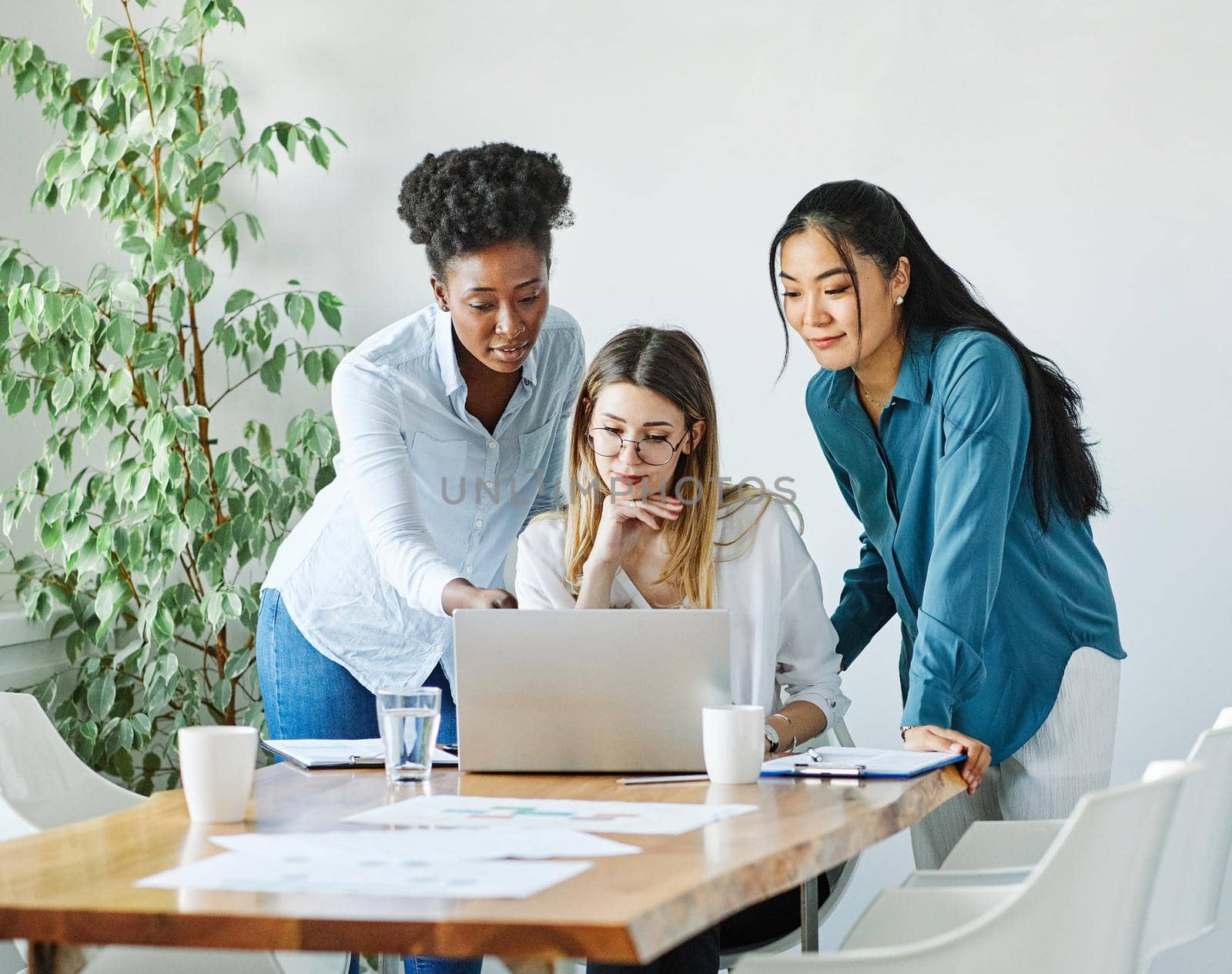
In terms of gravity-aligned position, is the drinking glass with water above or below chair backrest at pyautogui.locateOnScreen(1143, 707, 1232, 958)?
above

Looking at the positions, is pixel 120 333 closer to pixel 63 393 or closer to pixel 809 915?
pixel 63 393

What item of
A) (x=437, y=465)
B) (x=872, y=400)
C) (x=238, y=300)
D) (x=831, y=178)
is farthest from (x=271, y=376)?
(x=872, y=400)

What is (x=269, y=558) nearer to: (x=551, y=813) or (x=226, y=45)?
(x=226, y=45)

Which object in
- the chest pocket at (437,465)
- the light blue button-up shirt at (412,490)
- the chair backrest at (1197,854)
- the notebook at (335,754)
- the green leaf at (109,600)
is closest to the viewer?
the chair backrest at (1197,854)

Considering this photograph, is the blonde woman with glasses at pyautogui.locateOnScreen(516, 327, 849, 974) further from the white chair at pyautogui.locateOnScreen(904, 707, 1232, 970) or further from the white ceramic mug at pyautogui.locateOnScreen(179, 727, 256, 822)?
the white ceramic mug at pyautogui.locateOnScreen(179, 727, 256, 822)

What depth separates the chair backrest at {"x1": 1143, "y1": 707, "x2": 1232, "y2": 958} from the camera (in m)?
1.46

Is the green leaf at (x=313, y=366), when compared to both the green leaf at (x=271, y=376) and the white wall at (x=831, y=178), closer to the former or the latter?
the green leaf at (x=271, y=376)

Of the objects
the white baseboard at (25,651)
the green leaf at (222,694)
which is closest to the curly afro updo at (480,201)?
the green leaf at (222,694)

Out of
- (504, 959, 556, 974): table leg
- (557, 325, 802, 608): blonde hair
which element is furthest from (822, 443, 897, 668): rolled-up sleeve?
(504, 959, 556, 974): table leg

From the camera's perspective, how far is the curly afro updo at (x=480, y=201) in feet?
6.89

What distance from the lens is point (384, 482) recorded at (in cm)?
216

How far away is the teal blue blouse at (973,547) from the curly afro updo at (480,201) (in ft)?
1.74

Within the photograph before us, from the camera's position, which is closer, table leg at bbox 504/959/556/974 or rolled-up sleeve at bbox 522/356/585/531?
table leg at bbox 504/959/556/974

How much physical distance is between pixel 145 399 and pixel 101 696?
2.27 ft
